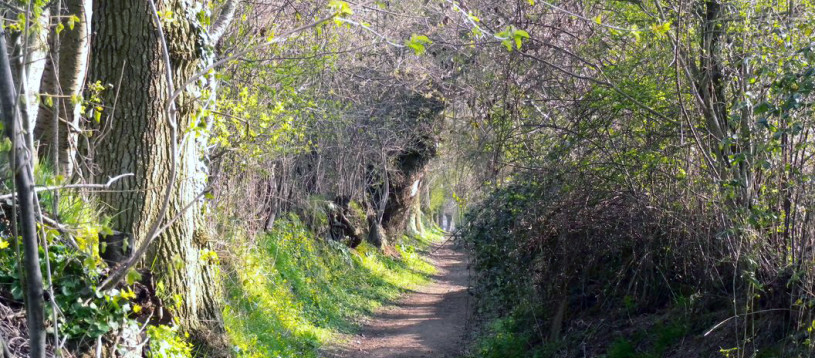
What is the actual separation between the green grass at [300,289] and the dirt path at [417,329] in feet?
1.57

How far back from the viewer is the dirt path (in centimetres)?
1386

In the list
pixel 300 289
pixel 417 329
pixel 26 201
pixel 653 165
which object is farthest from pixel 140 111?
Result: pixel 417 329

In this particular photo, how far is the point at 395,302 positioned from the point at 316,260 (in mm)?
2645

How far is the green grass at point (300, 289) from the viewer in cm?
1154

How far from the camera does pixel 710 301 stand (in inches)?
338

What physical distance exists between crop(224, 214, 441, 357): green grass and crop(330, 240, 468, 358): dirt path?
1.57ft

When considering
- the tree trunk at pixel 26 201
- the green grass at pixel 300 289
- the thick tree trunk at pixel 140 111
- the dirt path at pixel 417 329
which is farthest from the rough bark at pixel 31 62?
the dirt path at pixel 417 329

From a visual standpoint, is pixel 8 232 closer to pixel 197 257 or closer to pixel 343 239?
pixel 197 257

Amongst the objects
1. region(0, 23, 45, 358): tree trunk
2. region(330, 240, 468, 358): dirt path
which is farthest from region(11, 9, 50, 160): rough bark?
region(330, 240, 468, 358): dirt path

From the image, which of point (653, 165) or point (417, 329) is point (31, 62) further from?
point (417, 329)

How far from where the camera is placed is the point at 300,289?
53.0ft

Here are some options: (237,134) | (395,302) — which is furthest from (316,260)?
(237,134)

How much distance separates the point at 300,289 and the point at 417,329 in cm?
259

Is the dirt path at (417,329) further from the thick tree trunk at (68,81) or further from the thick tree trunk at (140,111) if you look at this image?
the thick tree trunk at (68,81)
